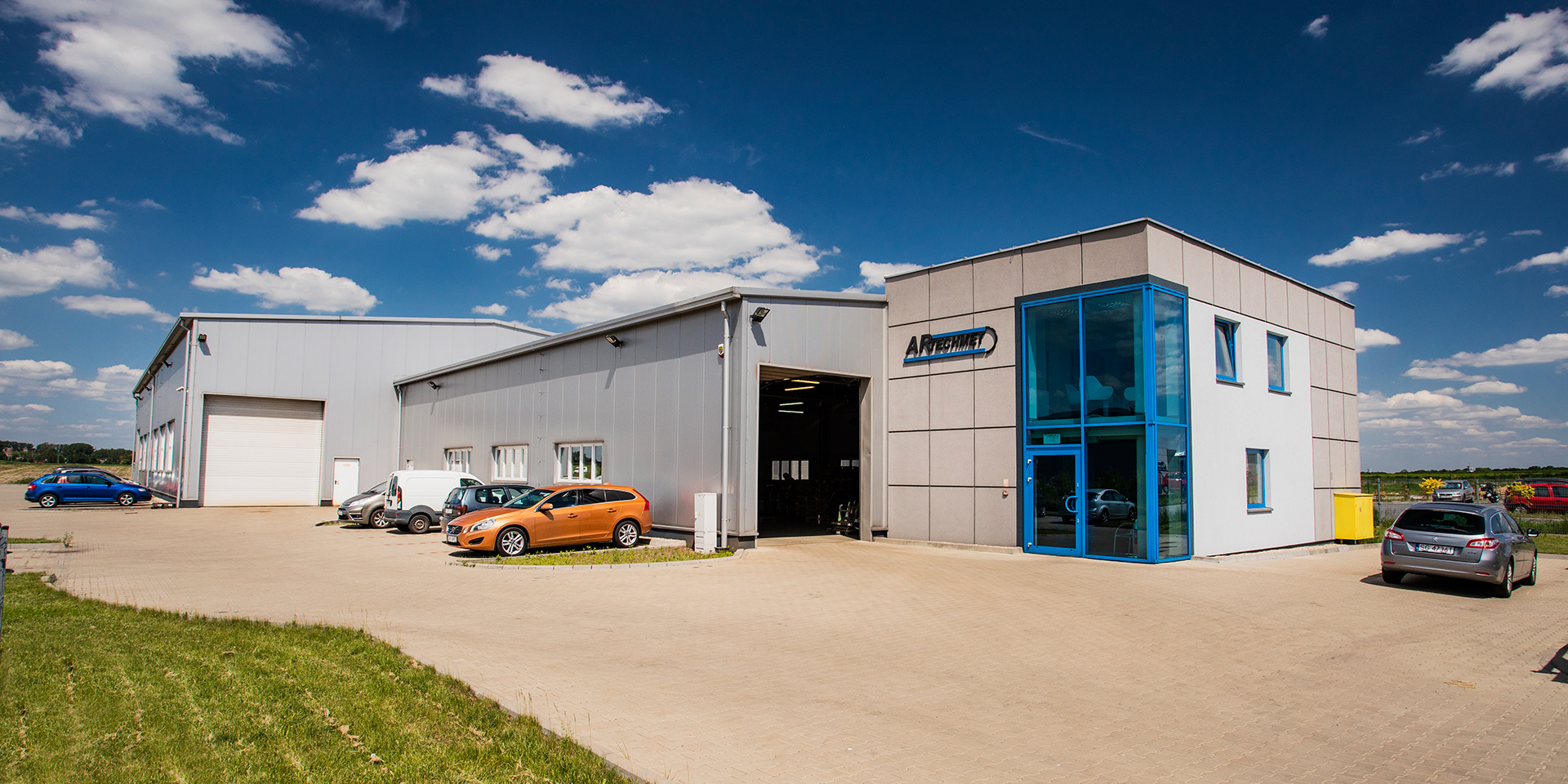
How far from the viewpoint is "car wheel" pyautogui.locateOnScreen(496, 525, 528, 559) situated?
1588cm

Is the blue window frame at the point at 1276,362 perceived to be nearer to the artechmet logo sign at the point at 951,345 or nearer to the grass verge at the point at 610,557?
the artechmet logo sign at the point at 951,345

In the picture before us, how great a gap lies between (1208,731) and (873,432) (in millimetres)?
13473

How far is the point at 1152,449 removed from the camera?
48.3 ft

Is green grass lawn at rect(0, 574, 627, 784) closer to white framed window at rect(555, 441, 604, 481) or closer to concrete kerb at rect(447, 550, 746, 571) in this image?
concrete kerb at rect(447, 550, 746, 571)

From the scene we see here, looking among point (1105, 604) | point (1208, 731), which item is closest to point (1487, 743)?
point (1208, 731)

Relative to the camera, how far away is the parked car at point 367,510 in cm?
2362

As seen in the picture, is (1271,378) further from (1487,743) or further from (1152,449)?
(1487,743)

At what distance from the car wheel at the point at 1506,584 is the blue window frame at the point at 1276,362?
295 inches

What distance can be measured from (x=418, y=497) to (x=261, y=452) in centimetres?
1631

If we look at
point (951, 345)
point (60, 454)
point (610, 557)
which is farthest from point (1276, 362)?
point (60, 454)

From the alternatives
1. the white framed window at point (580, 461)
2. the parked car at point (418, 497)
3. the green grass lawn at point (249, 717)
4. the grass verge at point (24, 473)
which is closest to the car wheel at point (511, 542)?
the white framed window at point (580, 461)

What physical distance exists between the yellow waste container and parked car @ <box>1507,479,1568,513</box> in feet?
67.9

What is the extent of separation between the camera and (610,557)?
15.2 meters

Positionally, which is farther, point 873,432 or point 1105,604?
point 873,432
